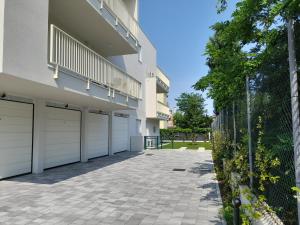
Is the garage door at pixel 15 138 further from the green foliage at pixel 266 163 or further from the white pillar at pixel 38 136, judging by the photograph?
the green foliage at pixel 266 163

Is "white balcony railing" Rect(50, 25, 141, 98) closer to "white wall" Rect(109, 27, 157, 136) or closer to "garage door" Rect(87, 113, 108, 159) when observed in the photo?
"garage door" Rect(87, 113, 108, 159)

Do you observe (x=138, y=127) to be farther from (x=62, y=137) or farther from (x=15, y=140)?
Answer: (x=15, y=140)

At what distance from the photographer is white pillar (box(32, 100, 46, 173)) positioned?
10500 mm

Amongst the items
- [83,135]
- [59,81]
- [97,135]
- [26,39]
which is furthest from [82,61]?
[97,135]

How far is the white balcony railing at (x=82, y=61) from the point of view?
317 inches

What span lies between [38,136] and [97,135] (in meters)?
5.80

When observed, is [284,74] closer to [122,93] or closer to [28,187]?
[28,187]

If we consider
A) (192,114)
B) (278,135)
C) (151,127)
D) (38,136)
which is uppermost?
(192,114)

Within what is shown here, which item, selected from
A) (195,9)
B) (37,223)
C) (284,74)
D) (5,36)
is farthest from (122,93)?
(284,74)

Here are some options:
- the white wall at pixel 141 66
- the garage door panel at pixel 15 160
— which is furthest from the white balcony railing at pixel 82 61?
the white wall at pixel 141 66

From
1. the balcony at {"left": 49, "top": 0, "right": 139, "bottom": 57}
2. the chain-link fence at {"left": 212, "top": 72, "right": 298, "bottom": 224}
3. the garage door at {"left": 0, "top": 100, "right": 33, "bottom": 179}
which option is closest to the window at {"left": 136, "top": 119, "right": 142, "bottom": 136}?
the balcony at {"left": 49, "top": 0, "right": 139, "bottom": 57}

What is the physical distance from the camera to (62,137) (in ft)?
41.1

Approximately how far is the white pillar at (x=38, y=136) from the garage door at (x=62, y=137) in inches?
21.2

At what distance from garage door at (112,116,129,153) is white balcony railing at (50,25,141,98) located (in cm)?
511
